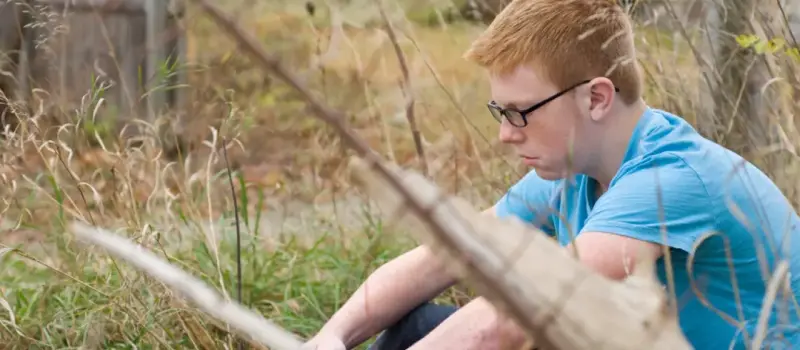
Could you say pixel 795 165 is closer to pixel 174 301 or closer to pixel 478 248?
pixel 174 301

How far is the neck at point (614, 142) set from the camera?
6.10 ft

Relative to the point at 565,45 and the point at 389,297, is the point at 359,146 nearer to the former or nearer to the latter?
the point at 565,45

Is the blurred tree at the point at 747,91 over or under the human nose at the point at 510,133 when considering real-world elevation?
under

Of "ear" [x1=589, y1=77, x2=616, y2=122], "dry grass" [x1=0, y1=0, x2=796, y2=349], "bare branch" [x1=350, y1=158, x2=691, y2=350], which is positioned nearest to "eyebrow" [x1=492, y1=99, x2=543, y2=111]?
"ear" [x1=589, y1=77, x2=616, y2=122]

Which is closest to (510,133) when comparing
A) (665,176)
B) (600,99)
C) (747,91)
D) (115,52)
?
(600,99)

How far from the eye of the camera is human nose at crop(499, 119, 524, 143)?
190cm

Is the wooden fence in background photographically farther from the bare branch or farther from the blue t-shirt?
the bare branch

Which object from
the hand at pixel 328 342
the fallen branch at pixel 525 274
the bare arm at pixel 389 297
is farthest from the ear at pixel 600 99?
the fallen branch at pixel 525 274

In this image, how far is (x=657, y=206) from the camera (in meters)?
1.58

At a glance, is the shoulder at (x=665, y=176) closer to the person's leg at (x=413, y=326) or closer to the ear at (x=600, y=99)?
the ear at (x=600, y=99)

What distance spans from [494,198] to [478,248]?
8.22ft

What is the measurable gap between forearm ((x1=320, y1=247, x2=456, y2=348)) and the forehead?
0.39m

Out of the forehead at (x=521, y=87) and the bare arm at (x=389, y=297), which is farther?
the bare arm at (x=389, y=297)

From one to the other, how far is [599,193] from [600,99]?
241 mm
